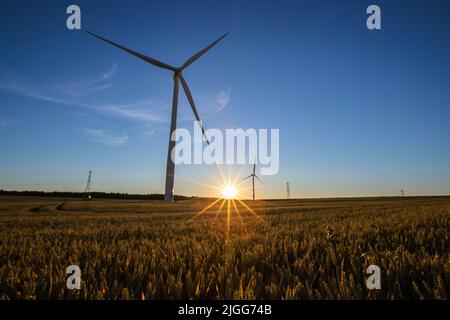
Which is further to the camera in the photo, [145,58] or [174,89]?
[174,89]

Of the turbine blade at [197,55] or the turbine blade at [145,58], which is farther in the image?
the turbine blade at [197,55]

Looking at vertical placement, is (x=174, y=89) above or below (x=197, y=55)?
below

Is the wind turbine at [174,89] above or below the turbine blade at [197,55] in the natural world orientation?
below

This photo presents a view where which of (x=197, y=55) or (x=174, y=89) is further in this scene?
(x=174, y=89)

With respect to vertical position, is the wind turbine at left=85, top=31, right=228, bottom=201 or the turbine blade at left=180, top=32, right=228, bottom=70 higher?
the turbine blade at left=180, top=32, right=228, bottom=70

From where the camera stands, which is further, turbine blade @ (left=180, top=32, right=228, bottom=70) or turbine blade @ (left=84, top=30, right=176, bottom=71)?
turbine blade @ (left=180, top=32, right=228, bottom=70)

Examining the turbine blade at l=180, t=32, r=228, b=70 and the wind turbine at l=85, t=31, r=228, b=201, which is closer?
the wind turbine at l=85, t=31, r=228, b=201

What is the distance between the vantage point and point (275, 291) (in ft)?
5.97
